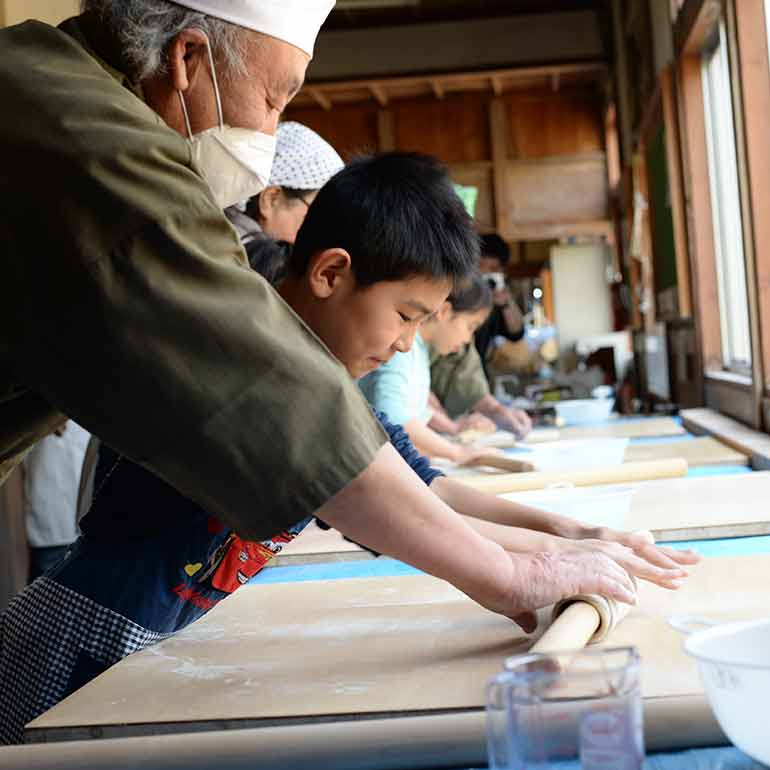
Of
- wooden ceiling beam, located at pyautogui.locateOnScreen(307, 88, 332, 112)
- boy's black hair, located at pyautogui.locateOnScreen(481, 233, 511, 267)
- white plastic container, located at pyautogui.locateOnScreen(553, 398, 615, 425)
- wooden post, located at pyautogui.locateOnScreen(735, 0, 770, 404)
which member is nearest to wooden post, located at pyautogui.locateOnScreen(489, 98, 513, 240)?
wooden ceiling beam, located at pyautogui.locateOnScreen(307, 88, 332, 112)

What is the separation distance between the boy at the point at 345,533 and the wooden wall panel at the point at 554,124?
25.7 feet

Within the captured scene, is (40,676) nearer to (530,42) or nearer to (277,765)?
(277,765)

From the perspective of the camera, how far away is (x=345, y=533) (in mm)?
941

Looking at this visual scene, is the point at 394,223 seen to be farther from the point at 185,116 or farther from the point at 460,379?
the point at 460,379

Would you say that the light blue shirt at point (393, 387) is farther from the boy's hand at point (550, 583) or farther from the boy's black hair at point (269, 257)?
the boy's hand at point (550, 583)

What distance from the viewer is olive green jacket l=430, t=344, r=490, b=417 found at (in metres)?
4.87

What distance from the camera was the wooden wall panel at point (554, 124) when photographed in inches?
364

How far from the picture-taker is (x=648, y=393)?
6.70 m

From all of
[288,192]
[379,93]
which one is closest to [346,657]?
[288,192]

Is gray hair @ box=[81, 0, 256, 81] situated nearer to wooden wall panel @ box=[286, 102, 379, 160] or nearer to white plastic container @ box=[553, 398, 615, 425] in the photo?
white plastic container @ box=[553, 398, 615, 425]

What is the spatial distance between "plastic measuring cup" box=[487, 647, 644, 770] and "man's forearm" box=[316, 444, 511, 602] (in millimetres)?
282

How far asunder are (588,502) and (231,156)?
3.52 ft

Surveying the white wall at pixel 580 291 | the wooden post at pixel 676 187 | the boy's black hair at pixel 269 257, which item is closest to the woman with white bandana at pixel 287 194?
the boy's black hair at pixel 269 257

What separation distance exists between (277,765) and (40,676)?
0.61m
